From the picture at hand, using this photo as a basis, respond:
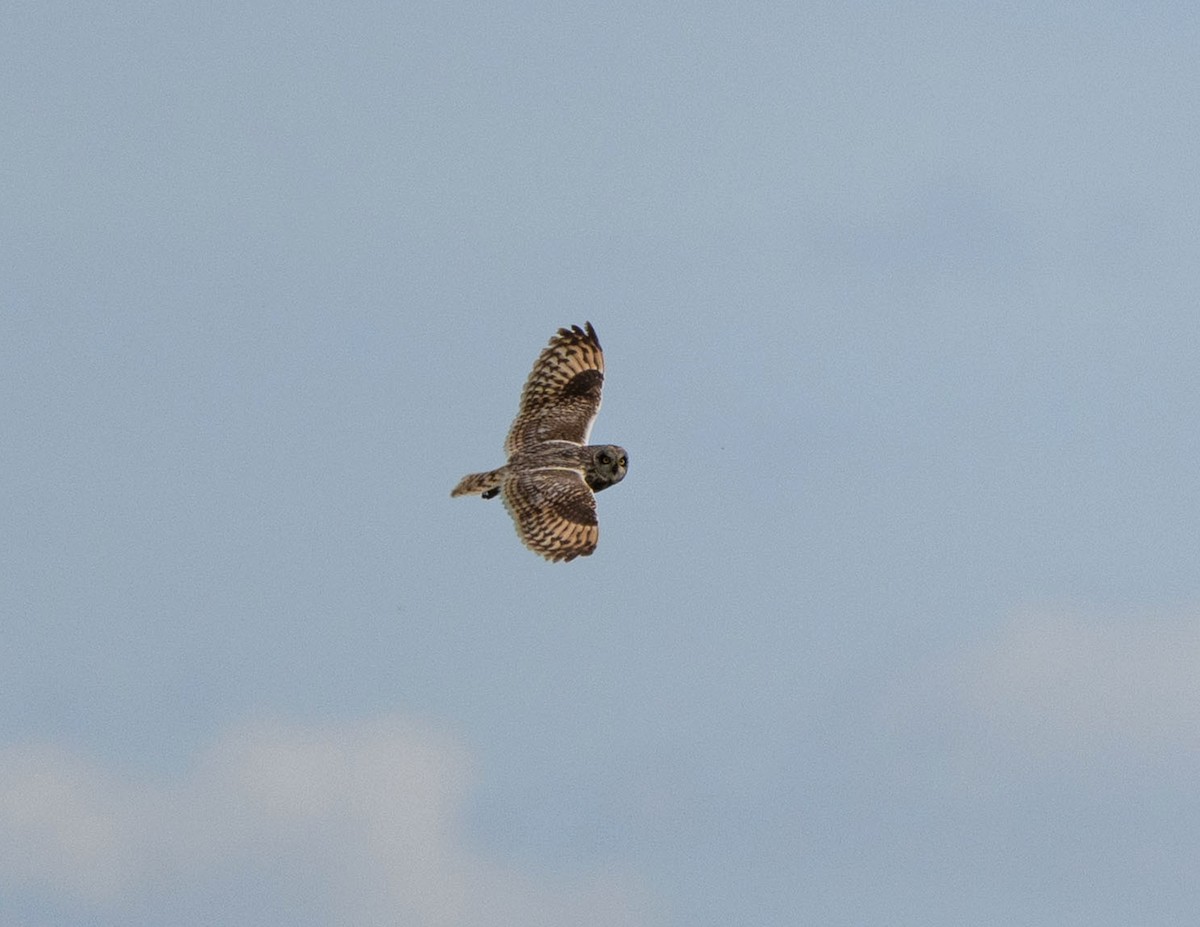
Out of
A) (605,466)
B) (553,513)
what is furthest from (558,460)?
(553,513)

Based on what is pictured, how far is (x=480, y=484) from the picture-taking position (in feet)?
187

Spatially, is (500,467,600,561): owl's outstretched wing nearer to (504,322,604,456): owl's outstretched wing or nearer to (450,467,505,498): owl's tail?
(450,467,505,498): owl's tail

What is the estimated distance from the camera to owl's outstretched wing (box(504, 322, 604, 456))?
61000 mm

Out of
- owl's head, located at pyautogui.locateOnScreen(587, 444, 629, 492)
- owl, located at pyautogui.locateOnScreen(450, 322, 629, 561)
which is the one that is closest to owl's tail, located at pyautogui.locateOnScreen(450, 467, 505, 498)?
owl, located at pyautogui.locateOnScreen(450, 322, 629, 561)

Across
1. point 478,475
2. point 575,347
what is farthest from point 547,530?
point 575,347

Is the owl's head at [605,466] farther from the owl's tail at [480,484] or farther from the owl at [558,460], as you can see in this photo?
the owl's tail at [480,484]

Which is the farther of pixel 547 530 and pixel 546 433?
pixel 546 433

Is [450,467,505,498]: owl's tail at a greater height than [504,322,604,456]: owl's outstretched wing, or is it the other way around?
[504,322,604,456]: owl's outstretched wing

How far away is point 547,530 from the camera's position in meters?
54.1

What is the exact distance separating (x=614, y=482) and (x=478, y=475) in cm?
386

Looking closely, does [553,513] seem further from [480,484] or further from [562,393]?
[562,393]

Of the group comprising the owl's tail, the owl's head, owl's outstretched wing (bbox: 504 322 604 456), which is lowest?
the owl's tail

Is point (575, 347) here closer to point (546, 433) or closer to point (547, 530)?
point (546, 433)

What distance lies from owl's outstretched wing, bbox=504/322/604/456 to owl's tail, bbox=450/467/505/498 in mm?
2927
